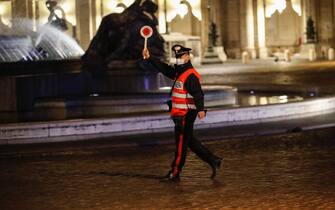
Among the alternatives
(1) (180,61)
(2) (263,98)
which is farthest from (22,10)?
(1) (180,61)

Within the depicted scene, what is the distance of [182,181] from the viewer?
1092 cm

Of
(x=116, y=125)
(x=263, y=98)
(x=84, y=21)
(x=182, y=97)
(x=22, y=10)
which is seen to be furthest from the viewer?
(x=22, y=10)

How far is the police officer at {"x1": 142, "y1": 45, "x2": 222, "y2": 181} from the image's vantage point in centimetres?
1077

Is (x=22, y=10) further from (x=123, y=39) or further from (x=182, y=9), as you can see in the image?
(x=123, y=39)

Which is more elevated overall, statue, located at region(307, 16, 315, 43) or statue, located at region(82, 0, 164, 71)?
statue, located at region(307, 16, 315, 43)

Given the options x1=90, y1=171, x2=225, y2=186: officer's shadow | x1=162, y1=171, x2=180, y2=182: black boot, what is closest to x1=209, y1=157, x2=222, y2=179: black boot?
x1=90, y1=171, x2=225, y2=186: officer's shadow

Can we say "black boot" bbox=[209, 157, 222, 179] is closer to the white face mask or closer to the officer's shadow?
the officer's shadow

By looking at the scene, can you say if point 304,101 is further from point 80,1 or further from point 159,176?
point 80,1

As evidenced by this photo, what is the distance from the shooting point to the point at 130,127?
52.2ft

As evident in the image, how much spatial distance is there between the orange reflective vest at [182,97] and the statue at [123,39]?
9.96 metres

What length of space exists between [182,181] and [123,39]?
10236 mm

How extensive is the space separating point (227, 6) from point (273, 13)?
4.19m

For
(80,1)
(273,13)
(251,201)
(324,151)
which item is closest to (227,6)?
(273,13)

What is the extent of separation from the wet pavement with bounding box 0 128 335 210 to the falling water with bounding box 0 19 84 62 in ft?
37.2
